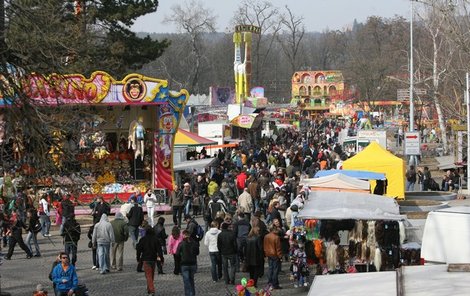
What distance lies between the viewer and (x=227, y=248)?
16.9m

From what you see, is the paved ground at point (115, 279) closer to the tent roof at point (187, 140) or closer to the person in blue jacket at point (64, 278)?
the person in blue jacket at point (64, 278)

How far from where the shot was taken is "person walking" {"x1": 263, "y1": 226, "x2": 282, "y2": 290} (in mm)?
16562

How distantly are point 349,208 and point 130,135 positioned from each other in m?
12.7

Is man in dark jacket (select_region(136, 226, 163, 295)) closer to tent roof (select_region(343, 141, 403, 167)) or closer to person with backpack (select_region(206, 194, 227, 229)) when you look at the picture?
person with backpack (select_region(206, 194, 227, 229))

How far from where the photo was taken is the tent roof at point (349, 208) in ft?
54.1

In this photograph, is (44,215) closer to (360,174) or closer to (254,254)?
(360,174)

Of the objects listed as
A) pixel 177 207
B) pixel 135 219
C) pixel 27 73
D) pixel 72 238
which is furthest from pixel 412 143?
pixel 27 73

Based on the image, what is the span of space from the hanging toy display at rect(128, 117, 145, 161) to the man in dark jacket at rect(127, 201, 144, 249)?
7883 mm

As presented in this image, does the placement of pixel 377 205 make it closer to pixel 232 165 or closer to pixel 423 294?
pixel 423 294

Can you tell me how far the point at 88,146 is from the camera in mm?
27094

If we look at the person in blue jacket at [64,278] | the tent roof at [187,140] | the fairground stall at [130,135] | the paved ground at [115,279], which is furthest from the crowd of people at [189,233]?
the tent roof at [187,140]

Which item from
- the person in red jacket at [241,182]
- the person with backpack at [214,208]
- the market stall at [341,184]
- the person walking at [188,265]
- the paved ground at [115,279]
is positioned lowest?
the paved ground at [115,279]

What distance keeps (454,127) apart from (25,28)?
92.1ft

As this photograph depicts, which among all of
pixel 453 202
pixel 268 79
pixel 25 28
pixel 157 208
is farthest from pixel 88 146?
pixel 268 79
